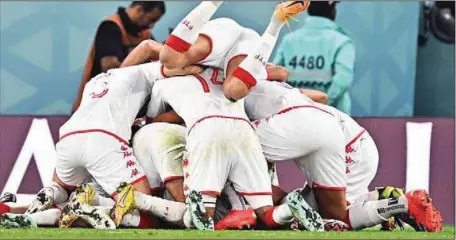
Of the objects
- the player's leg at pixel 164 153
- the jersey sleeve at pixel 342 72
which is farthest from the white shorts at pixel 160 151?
the jersey sleeve at pixel 342 72

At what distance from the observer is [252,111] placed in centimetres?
892

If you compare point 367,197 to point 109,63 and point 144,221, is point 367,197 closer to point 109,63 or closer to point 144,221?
point 144,221

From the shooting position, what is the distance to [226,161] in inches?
329

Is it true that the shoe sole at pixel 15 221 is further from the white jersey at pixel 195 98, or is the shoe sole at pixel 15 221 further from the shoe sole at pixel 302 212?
the shoe sole at pixel 302 212

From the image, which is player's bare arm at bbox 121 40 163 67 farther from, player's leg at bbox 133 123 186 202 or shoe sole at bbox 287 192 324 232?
shoe sole at bbox 287 192 324 232

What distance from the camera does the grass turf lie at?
289 inches

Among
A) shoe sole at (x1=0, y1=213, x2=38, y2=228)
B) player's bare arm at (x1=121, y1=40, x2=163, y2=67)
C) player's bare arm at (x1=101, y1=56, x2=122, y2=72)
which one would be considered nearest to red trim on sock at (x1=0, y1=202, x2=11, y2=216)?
shoe sole at (x1=0, y1=213, x2=38, y2=228)

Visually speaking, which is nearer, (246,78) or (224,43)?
(246,78)

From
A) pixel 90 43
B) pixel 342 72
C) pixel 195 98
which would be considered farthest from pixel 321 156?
pixel 90 43

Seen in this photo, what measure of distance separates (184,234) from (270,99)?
1.58 meters

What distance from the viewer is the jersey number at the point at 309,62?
11391 millimetres

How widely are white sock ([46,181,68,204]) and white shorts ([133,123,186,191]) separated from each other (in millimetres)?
533

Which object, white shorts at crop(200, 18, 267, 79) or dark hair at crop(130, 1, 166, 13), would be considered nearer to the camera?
white shorts at crop(200, 18, 267, 79)

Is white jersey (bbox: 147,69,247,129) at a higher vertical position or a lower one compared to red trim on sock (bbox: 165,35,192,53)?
lower
